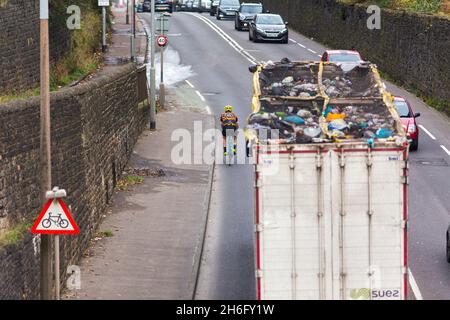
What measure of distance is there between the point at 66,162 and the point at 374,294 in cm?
655

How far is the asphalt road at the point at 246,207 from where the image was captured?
20359mm

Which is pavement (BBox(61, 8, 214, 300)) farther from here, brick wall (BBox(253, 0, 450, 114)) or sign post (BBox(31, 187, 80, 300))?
brick wall (BBox(253, 0, 450, 114))

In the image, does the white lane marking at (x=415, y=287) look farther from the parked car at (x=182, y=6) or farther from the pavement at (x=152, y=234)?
the parked car at (x=182, y=6)

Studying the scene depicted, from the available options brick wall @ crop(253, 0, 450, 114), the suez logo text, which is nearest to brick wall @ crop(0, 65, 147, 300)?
the suez logo text

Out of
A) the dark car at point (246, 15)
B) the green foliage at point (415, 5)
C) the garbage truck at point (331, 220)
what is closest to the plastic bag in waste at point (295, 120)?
the garbage truck at point (331, 220)

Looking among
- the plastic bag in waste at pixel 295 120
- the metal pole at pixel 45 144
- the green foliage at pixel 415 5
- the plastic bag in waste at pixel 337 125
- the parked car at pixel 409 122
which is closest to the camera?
the metal pole at pixel 45 144

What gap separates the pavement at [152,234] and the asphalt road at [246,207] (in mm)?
407

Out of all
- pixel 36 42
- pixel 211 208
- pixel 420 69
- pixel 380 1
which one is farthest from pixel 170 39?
pixel 211 208

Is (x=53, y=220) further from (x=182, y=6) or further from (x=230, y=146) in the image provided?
(x=182, y=6)

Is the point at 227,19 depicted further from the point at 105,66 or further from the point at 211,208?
the point at 211,208

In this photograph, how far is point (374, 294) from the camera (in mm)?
16031

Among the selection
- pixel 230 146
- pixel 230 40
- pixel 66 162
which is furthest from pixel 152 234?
pixel 230 40

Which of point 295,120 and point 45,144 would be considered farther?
point 295,120

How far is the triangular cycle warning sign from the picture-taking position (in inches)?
609
